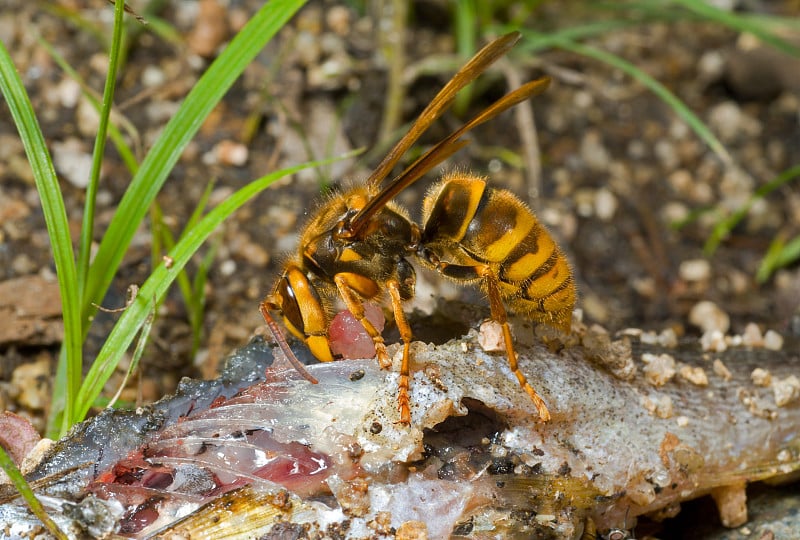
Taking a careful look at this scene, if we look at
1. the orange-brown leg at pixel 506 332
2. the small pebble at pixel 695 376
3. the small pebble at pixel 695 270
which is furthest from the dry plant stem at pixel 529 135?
the orange-brown leg at pixel 506 332

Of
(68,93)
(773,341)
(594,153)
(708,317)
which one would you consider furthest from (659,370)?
(68,93)

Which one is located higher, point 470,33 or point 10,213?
point 470,33

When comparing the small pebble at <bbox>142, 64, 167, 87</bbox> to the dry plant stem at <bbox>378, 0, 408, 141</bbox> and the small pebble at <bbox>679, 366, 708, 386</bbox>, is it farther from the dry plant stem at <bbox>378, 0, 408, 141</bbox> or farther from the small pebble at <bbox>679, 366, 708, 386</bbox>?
the small pebble at <bbox>679, 366, 708, 386</bbox>

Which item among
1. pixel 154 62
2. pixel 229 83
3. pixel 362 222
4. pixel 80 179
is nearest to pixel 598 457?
pixel 362 222

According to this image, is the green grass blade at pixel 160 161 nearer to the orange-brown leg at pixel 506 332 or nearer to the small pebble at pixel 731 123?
the orange-brown leg at pixel 506 332

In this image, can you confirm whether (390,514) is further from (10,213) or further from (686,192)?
(686,192)

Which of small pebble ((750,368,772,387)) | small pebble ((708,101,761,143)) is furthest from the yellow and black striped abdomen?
small pebble ((708,101,761,143))
